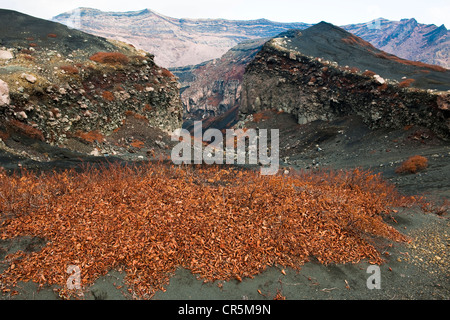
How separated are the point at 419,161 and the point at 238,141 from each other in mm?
22801

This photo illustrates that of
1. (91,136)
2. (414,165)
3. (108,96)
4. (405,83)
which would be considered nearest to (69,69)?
(108,96)

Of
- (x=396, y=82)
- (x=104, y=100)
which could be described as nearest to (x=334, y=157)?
(x=396, y=82)

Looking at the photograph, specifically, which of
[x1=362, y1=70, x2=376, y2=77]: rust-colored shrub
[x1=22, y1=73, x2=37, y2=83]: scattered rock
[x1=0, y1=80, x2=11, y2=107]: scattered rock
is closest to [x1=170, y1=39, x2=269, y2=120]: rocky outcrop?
[x1=362, y1=70, x2=376, y2=77]: rust-colored shrub

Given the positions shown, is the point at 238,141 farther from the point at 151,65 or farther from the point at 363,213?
the point at 363,213

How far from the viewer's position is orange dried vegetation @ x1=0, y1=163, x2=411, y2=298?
186 inches

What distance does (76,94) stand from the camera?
21.8 meters

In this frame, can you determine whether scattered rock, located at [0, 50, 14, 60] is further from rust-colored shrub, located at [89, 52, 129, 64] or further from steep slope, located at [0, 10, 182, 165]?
rust-colored shrub, located at [89, 52, 129, 64]

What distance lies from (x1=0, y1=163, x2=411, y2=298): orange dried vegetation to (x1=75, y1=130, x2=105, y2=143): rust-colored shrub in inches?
590

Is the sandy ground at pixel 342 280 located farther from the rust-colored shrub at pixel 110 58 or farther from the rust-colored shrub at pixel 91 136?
the rust-colored shrub at pixel 110 58

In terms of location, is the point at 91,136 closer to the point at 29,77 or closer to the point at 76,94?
the point at 76,94

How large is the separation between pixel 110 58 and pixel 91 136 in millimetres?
9887

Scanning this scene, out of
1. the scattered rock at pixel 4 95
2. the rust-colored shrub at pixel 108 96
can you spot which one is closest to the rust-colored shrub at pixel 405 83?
the rust-colored shrub at pixel 108 96

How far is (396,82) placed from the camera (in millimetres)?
26156

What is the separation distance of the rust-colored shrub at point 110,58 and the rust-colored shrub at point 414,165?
26.8 meters
